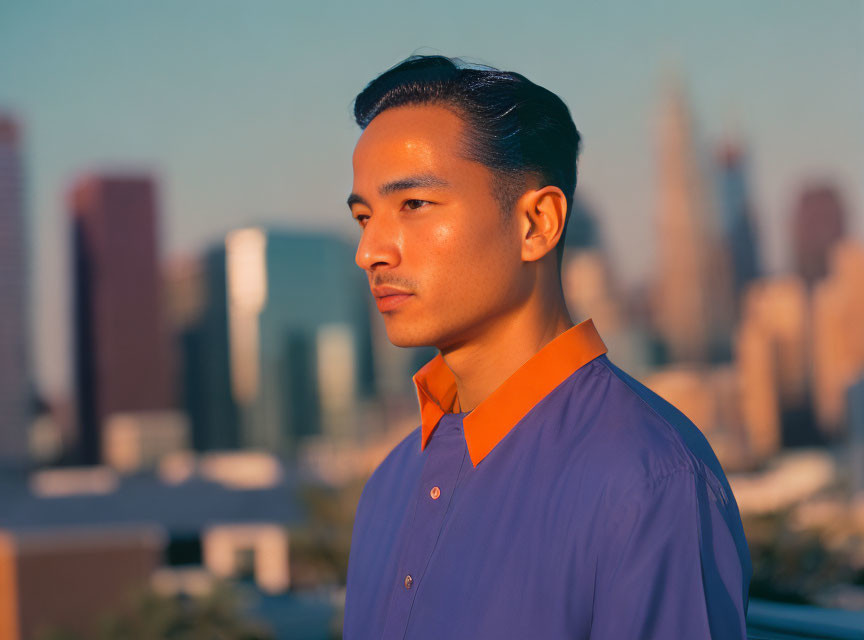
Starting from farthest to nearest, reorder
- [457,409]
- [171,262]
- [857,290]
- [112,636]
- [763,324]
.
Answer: [171,262], [763,324], [857,290], [112,636], [457,409]

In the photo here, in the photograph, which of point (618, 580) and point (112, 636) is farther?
point (112, 636)

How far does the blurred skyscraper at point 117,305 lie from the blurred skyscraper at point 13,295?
20.2ft

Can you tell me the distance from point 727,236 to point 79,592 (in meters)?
133

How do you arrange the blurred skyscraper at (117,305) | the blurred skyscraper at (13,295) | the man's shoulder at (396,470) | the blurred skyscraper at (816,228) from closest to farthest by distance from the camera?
the man's shoulder at (396,470) → the blurred skyscraper at (13,295) → the blurred skyscraper at (117,305) → the blurred skyscraper at (816,228)

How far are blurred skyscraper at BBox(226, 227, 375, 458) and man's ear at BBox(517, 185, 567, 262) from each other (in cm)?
12554

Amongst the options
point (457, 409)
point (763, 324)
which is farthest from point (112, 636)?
point (763, 324)

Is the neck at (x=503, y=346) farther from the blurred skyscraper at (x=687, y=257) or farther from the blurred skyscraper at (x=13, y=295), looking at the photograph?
the blurred skyscraper at (x=687, y=257)

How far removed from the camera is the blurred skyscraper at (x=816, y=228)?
134m

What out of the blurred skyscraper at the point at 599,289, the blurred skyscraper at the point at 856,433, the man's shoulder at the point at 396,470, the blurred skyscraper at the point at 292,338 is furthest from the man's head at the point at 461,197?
the blurred skyscraper at the point at 292,338

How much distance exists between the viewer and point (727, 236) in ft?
472

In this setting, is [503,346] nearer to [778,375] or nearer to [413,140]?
[413,140]

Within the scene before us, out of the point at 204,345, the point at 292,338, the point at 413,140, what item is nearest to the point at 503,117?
the point at 413,140

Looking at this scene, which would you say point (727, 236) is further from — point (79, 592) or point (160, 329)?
point (79, 592)

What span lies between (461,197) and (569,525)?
40 cm
